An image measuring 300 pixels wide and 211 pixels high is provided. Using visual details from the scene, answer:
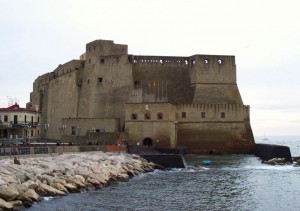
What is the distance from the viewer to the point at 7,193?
1620 centimetres

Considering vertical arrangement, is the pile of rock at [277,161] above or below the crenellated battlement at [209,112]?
below

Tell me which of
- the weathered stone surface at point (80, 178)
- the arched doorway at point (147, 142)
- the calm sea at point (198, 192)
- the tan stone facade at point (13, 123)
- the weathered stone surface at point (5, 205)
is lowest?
the calm sea at point (198, 192)

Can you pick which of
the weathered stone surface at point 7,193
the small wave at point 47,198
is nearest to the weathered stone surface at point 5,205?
the weathered stone surface at point 7,193

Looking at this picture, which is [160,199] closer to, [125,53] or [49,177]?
[49,177]

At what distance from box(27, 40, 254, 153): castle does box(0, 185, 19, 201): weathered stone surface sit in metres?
21.8

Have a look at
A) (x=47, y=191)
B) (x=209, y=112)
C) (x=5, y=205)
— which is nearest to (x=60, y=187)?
(x=47, y=191)

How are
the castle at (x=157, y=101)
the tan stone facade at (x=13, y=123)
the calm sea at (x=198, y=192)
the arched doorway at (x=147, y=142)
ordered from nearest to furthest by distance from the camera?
the calm sea at (x=198, y=192) → the arched doorway at (x=147, y=142) → the castle at (x=157, y=101) → the tan stone facade at (x=13, y=123)

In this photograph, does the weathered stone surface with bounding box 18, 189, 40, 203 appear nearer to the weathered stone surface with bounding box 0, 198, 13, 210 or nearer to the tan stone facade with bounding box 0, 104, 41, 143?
the weathered stone surface with bounding box 0, 198, 13, 210

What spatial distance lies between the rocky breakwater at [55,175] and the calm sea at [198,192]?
0.62 meters

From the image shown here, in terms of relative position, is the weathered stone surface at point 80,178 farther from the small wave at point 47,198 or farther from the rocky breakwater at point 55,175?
the small wave at point 47,198

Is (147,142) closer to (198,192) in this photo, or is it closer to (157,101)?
(157,101)

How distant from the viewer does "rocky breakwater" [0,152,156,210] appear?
1686cm

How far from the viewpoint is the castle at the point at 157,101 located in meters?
39.4

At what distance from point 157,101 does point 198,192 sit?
954 inches
